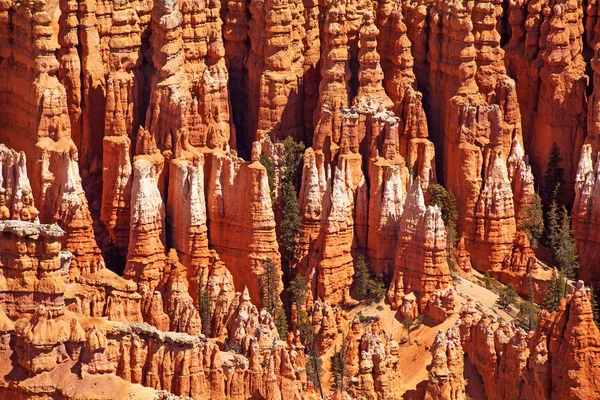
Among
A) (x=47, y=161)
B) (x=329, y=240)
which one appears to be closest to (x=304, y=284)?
(x=329, y=240)

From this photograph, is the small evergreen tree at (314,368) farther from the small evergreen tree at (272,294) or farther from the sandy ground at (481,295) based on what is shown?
the sandy ground at (481,295)

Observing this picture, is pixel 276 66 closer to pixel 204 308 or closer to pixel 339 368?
pixel 204 308

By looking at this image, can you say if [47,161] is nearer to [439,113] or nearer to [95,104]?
[95,104]

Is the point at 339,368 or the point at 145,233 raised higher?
the point at 145,233

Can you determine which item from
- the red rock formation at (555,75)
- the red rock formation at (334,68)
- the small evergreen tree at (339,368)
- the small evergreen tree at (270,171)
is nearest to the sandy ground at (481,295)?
the small evergreen tree at (339,368)

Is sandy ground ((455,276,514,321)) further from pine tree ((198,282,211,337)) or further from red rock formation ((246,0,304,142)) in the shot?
red rock formation ((246,0,304,142))

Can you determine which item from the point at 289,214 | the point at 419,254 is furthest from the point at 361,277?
the point at 289,214

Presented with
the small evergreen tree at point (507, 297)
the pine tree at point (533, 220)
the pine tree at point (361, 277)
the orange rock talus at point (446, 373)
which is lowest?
the orange rock talus at point (446, 373)
